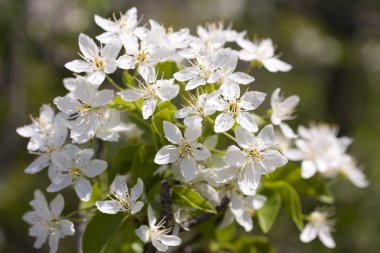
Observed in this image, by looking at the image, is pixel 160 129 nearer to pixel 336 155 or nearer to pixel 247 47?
pixel 247 47

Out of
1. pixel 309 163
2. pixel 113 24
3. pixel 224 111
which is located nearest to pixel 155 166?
pixel 224 111

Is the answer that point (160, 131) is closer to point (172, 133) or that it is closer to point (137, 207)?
point (172, 133)

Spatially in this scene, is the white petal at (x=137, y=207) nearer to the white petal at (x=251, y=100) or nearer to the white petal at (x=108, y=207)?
the white petal at (x=108, y=207)

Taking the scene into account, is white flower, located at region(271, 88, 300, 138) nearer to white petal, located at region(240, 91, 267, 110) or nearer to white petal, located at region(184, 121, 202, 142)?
white petal, located at region(240, 91, 267, 110)

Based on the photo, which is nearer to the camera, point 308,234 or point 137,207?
point 137,207

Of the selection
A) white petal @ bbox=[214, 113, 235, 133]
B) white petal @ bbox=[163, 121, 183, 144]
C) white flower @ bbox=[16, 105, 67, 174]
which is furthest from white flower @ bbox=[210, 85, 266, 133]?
white flower @ bbox=[16, 105, 67, 174]

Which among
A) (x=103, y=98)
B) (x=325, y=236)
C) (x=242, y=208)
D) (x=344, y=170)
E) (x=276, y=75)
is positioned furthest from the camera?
(x=276, y=75)

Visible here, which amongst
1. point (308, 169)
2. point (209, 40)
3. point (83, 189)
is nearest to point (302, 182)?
point (308, 169)
